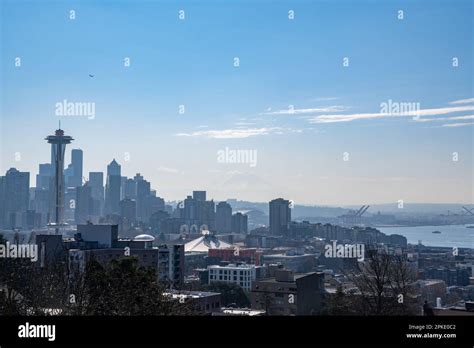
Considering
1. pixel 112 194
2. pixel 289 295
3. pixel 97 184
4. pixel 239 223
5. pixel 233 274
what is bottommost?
pixel 233 274

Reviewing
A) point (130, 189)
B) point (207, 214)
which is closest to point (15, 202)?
point (130, 189)

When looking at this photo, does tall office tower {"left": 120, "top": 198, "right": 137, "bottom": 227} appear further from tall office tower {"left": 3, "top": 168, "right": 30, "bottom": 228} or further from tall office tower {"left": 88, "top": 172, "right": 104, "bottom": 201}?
tall office tower {"left": 3, "top": 168, "right": 30, "bottom": 228}

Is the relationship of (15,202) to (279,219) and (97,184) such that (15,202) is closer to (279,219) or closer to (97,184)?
(97,184)

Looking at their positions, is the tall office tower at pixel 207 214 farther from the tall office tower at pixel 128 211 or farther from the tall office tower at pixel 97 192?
the tall office tower at pixel 97 192

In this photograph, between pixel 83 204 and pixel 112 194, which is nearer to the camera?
pixel 112 194

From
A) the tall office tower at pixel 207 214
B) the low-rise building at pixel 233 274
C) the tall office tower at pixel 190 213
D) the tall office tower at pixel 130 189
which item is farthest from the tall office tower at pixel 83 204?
the low-rise building at pixel 233 274

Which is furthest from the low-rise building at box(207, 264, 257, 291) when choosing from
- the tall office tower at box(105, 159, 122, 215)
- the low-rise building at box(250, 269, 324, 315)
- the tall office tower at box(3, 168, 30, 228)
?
the tall office tower at box(3, 168, 30, 228)

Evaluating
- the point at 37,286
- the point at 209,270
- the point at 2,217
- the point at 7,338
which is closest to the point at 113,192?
the point at 209,270
